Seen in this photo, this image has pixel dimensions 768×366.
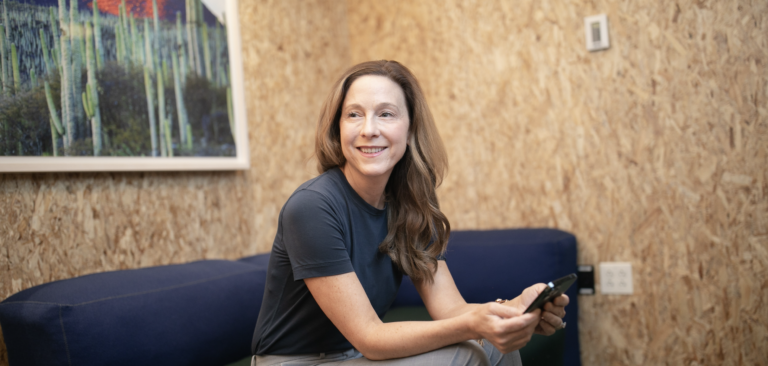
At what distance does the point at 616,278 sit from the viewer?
209 cm

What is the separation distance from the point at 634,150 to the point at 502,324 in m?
1.33

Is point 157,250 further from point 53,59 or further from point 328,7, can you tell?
point 328,7

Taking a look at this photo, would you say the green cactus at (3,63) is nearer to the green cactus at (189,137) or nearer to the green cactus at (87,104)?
the green cactus at (87,104)

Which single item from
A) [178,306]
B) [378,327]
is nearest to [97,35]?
[178,306]

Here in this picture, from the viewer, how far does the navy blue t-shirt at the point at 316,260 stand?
3.73 feet

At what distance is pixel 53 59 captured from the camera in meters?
1.52

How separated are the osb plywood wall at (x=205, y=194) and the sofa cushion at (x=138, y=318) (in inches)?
6.1

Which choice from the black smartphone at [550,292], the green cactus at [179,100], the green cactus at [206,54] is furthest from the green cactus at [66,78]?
the black smartphone at [550,292]

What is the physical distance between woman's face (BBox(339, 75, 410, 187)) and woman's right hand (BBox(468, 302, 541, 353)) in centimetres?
42

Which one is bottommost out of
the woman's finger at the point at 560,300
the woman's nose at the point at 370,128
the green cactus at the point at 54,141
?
the woman's finger at the point at 560,300

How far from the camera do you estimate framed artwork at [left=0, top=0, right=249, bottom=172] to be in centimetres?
146

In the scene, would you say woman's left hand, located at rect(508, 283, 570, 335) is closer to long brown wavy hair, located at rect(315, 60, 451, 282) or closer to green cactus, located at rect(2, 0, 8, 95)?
long brown wavy hair, located at rect(315, 60, 451, 282)

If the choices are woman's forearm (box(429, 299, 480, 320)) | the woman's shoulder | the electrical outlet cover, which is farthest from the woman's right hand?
A: the electrical outlet cover

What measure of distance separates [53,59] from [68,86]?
0.27ft
